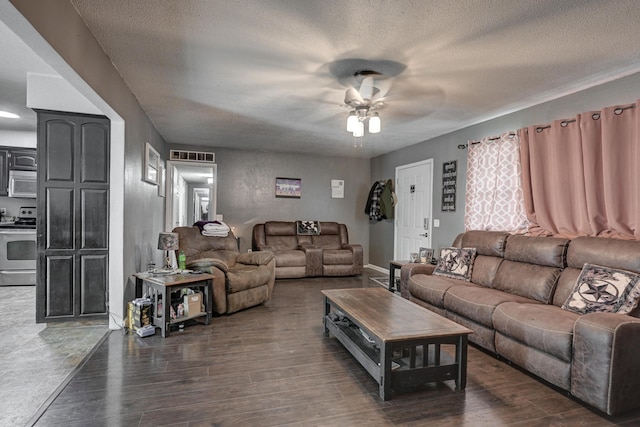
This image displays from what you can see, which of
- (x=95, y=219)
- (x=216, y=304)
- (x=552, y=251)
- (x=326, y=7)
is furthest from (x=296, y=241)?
(x=326, y=7)

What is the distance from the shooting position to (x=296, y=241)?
631 centimetres

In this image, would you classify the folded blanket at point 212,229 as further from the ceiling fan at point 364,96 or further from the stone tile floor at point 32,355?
the ceiling fan at point 364,96

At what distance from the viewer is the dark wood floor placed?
6.07 ft

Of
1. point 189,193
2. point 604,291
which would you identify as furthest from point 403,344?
point 189,193

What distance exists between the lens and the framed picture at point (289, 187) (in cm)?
654

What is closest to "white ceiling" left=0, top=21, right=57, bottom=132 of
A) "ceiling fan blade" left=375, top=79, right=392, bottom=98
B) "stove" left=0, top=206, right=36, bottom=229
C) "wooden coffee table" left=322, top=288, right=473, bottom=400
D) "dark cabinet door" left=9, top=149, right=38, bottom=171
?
"dark cabinet door" left=9, top=149, right=38, bottom=171

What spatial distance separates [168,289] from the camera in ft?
9.84

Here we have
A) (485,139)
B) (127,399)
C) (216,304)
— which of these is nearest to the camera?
(127,399)

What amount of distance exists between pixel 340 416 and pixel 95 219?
291cm

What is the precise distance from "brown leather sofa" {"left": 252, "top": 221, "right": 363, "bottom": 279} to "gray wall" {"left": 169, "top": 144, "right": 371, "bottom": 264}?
0.32 metres

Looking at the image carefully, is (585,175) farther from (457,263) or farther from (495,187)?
(457,263)

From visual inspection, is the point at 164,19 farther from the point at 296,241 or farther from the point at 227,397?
the point at 296,241

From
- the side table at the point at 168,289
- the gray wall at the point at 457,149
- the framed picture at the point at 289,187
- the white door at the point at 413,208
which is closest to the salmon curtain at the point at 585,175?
the gray wall at the point at 457,149

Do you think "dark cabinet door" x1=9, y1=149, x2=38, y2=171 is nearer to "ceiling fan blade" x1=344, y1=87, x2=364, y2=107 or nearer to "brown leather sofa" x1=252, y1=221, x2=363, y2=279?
"brown leather sofa" x1=252, y1=221, x2=363, y2=279
